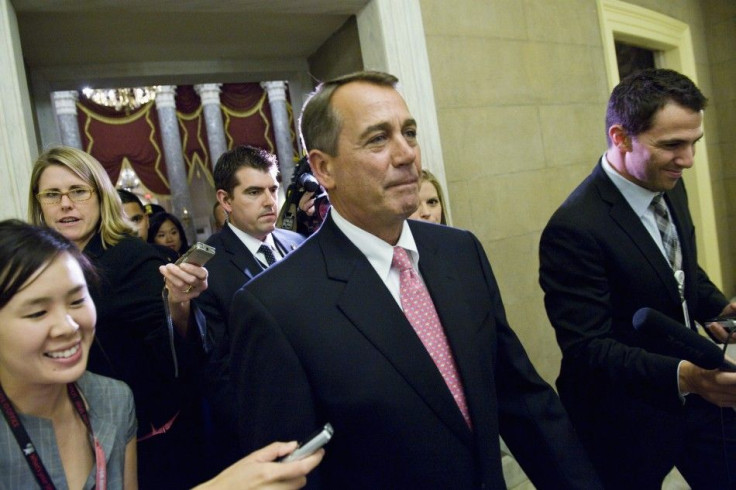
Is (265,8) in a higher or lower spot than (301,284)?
higher

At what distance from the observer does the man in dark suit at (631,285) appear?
6.24 feet

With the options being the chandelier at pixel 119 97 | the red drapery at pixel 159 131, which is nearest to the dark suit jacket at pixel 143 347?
the chandelier at pixel 119 97

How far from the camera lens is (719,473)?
1956 millimetres

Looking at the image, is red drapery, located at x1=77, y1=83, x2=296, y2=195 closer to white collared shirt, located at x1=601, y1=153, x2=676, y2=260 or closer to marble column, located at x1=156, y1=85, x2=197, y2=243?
marble column, located at x1=156, y1=85, x2=197, y2=243

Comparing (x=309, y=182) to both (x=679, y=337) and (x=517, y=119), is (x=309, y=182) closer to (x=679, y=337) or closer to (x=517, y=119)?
(x=517, y=119)

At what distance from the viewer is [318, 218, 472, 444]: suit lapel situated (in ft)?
4.25

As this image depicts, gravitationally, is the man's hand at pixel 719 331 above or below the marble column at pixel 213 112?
below


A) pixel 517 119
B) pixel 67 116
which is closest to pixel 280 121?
pixel 67 116

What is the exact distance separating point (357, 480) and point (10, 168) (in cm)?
210

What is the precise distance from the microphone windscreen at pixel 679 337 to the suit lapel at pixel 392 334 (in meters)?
0.52

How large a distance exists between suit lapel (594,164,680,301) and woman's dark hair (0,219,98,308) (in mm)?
1711

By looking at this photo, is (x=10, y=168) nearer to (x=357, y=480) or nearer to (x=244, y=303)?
(x=244, y=303)

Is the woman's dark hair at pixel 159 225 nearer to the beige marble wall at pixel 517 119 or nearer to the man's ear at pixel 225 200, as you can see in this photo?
the man's ear at pixel 225 200

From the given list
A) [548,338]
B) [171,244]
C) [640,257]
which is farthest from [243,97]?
[640,257]
